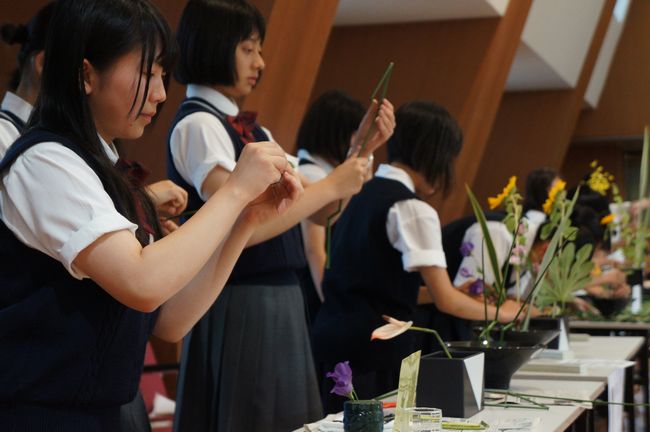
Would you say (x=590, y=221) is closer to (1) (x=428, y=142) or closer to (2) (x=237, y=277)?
(1) (x=428, y=142)

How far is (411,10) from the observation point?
22.0ft

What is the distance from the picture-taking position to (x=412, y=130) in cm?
317

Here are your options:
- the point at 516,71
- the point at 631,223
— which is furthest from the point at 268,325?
the point at 516,71

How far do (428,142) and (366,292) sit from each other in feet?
1.72

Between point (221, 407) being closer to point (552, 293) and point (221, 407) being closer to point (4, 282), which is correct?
point (4, 282)

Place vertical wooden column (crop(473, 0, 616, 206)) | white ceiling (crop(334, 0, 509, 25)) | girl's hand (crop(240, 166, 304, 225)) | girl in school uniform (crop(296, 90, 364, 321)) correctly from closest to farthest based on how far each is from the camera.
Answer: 1. girl's hand (crop(240, 166, 304, 225))
2. girl in school uniform (crop(296, 90, 364, 321))
3. white ceiling (crop(334, 0, 509, 25))
4. vertical wooden column (crop(473, 0, 616, 206))

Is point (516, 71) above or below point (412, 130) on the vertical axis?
above

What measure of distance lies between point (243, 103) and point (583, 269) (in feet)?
4.42

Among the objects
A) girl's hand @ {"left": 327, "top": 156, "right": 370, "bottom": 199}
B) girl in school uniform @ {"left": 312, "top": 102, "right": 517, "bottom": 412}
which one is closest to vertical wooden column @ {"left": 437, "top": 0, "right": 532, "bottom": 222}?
girl in school uniform @ {"left": 312, "top": 102, "right": 517, "bottom": 412}

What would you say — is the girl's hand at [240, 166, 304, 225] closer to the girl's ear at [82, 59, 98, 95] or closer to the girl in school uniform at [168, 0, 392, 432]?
the girl's ear at [82, 59, 98, 95]

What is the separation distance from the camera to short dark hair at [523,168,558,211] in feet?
17.0

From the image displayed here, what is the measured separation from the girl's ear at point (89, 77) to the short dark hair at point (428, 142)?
1.76m

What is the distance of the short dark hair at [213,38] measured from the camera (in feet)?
8.07

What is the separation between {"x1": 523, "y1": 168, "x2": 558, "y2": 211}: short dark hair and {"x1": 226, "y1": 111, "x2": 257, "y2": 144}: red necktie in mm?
2888
